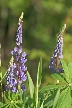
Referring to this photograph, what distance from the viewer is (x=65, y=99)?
3.91 feet

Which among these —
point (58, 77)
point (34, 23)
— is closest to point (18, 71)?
point (58, 77)

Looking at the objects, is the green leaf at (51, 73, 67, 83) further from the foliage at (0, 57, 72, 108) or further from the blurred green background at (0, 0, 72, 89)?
the blurred green background at (0, 0, 72, 89)

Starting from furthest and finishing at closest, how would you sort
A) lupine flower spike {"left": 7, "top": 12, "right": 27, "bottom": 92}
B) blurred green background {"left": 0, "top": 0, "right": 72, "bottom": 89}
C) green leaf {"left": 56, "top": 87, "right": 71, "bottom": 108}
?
1. blurred green background {"left": 0, "top": 0, "right": 72, "bottom": 89}
2. lupine flower spike {"left": 7, "top": 12, "right": 27, "bottom": 92}
3. green leaf {"left": 56, "top": 87, "right": 71, "bottom": 108}

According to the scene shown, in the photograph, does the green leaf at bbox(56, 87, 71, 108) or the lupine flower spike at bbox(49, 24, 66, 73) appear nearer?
the green leaf at bbox(56, 87, 71, 108)

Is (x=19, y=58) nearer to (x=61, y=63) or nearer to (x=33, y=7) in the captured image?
(x=61, y=63)

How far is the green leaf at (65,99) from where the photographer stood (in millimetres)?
1179

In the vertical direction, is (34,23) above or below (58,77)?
above

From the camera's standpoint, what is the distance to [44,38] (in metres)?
5.83

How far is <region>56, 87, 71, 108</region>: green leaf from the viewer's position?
3.87 feet

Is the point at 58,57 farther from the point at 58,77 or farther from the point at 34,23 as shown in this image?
the point at 34,23

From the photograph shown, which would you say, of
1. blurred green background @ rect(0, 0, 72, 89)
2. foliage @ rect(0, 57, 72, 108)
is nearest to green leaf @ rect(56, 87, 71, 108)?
foliage @ rect(0, 57, 72, 108)

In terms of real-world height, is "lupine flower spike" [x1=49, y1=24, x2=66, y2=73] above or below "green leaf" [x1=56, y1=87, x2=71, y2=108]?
above

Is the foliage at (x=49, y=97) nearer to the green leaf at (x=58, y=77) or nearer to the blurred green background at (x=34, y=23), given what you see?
the green leaf at (x=58, y=77)

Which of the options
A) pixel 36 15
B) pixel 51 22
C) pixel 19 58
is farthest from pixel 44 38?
pixel 19 58
